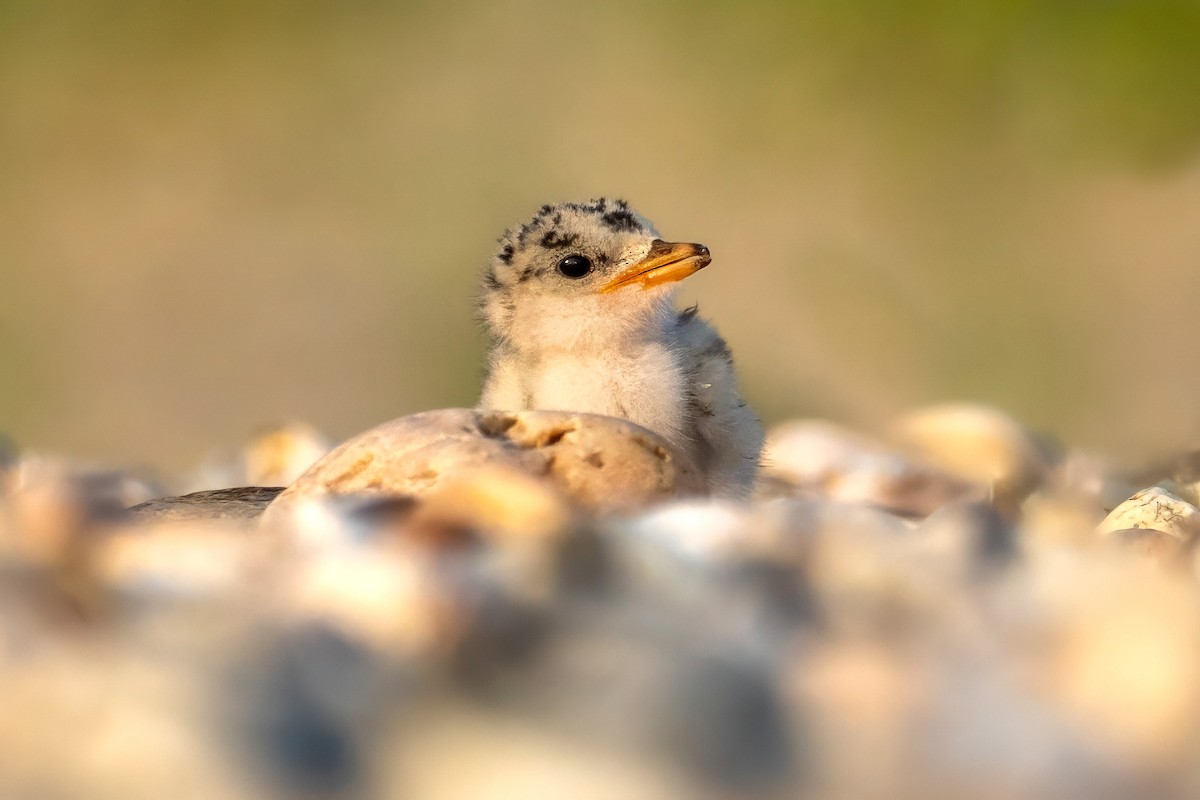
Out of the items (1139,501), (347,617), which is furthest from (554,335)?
(347,617)

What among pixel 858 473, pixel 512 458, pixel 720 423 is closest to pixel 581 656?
pixel 512 458

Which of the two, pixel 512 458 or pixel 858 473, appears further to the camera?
pixel 858 473

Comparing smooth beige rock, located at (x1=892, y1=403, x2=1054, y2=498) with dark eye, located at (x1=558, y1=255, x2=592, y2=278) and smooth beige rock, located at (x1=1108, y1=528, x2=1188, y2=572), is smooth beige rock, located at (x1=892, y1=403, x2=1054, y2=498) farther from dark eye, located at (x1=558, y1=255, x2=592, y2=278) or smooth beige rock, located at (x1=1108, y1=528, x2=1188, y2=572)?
smooth beige rock, located at (x1=1108, y1=528, x2=1188, y2=572)

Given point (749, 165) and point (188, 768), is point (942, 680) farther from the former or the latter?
point (749, 165)

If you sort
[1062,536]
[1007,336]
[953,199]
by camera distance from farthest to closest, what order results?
1. [953,199]
2. [1007,336]
3. [1062,536]

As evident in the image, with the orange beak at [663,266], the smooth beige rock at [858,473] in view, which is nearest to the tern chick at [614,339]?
the orange beak at [663,266]

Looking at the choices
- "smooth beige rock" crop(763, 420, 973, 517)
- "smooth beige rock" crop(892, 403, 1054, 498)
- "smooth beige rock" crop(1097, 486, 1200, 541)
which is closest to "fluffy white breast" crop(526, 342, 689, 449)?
"smooth beige rock" crop(763, 420, 973, 517)

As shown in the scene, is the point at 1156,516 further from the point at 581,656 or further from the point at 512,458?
the point at 581,656
